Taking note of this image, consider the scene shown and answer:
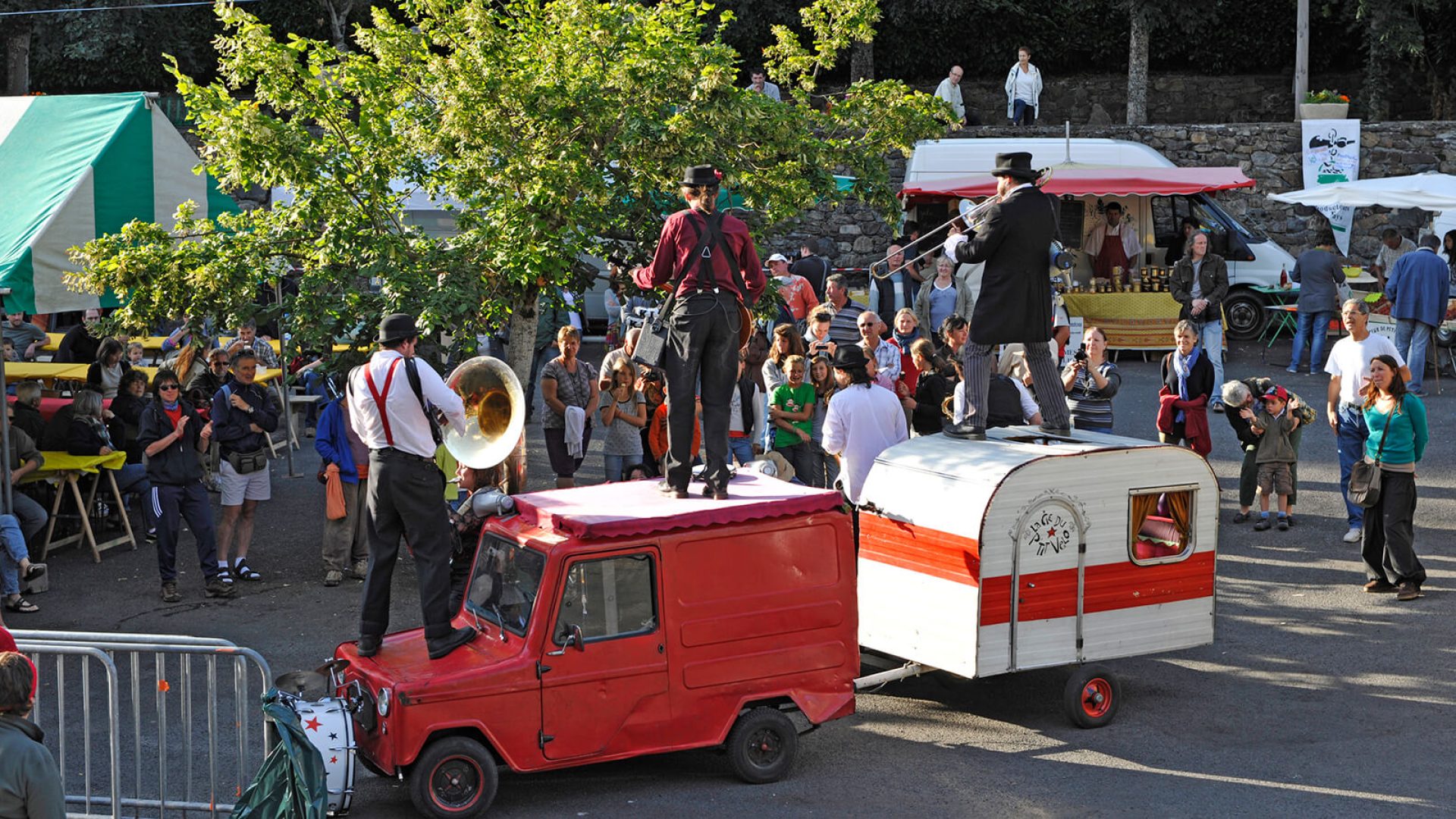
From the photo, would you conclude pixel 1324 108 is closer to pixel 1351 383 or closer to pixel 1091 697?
pixel 1351 383

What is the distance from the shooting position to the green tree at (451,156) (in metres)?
11.6

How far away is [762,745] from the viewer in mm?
8242

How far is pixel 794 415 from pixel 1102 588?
387cm

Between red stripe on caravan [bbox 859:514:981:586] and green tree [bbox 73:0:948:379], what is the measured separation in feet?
11.9

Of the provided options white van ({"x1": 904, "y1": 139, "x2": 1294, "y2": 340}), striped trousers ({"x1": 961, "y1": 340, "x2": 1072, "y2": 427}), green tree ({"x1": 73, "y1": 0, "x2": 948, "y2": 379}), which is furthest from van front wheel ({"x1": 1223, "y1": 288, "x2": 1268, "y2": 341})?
striped trousers ({"x1": 961, "y1": 340, "x2": 1072, "y2": 427})

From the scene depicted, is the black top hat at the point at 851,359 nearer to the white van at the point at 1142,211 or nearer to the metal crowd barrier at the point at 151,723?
the metal crowd barrier at the point at 151,723

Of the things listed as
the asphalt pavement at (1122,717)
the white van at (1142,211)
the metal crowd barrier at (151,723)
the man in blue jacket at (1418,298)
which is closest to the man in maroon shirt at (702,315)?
the asphalt pavement at (1122,717)

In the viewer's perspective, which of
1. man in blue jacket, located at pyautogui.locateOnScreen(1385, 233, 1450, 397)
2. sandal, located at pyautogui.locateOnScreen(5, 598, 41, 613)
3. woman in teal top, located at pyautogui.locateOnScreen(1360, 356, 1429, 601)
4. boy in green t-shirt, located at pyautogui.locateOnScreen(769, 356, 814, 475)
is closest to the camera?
woman in teal top, located at pyautogui.locateOnScreen(1360, 356, 1429, 601)

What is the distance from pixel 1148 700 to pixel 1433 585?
364 centimetres

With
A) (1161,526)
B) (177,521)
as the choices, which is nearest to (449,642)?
(1161,526)

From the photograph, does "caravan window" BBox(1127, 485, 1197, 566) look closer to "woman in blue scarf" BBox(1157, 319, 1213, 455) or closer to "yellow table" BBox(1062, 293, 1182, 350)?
"woman in blue scarf" BBox(1157, 319, 1213, 455)

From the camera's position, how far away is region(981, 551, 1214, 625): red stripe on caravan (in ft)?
28.1

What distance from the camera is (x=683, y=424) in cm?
876

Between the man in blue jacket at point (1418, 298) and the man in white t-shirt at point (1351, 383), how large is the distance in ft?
17.8
